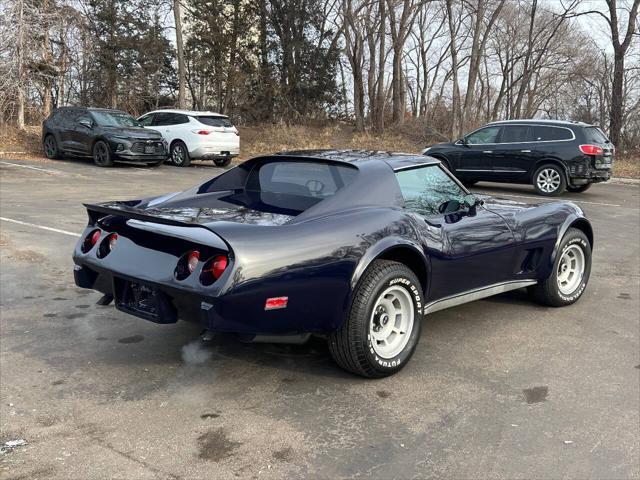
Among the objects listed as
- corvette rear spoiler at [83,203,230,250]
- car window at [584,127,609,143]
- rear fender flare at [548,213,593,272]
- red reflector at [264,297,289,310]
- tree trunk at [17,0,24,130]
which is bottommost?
red reflector at [264,297,289,310]

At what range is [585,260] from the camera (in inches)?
218

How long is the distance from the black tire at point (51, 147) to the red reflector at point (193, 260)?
56.8ft

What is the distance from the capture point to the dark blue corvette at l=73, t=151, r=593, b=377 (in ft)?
10.7

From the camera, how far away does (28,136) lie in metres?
21.7

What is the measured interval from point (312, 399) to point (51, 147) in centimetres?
1805

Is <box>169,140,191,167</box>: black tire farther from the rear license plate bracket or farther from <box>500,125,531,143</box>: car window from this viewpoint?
the rear license plate bracket

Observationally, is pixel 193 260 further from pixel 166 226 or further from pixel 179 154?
pixel 179 154

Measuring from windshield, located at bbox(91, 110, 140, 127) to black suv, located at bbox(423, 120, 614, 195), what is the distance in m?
9.53

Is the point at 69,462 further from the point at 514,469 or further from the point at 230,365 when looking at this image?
the point at 514,469

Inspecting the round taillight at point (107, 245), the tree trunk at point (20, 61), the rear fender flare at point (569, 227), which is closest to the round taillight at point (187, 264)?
the round taillight at point (107, 245)

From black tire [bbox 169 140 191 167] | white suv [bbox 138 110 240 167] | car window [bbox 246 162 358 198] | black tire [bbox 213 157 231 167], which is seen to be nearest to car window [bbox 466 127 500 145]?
white suv [bbox 138 110 240 167]

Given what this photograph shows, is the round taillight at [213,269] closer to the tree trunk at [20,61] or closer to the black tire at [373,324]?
the black tire at [373,324]

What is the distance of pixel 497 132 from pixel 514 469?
41.3ft

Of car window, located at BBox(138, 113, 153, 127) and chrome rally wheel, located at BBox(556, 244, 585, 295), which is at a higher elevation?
car window, located at BBox(138, 113, 153, 127)
